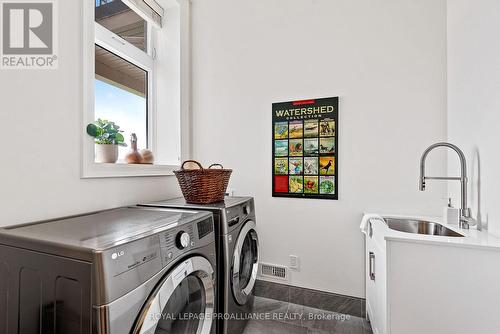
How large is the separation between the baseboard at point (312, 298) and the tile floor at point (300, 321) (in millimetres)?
35

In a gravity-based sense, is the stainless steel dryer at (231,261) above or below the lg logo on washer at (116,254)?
below

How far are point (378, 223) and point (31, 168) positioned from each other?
1.84 m

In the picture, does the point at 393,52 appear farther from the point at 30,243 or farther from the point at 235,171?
the point at 30,243

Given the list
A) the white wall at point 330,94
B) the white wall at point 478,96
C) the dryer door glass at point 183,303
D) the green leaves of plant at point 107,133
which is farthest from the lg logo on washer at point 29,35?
the white wall at point 478,96

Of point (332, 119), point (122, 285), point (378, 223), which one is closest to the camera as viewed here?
point (122, 285)

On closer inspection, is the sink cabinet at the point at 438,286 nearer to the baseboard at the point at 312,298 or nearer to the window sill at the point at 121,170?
the baseboard at the point at 312,298

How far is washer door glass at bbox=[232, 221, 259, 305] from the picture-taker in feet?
4.88

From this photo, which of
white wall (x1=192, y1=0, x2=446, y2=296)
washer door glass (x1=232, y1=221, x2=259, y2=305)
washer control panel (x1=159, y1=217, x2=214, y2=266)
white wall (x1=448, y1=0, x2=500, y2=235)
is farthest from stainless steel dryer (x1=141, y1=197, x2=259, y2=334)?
white wall (x1=448, y1=0, x2=500, y2=235)

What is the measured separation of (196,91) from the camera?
2514 mm

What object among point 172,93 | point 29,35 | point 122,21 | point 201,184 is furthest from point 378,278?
point 122,21

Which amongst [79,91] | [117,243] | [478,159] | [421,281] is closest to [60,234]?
[117,243]

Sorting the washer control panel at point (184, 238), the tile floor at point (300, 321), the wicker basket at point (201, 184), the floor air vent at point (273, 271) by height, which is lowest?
the tile floor at point (300, 321)

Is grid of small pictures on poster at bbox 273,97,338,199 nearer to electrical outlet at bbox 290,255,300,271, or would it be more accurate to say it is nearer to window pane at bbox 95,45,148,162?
electrical outlet at bbox 290,255,300,271

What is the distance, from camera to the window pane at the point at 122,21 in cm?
178
